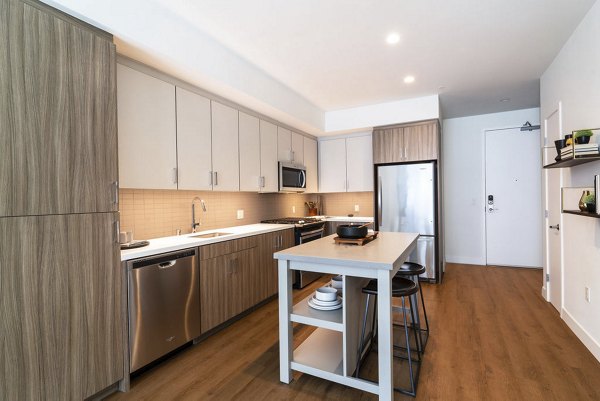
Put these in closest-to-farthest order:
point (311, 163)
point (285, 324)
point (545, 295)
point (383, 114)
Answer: point (285, 324) < point (545, 295) < point (383, 114) < point (311, 163)

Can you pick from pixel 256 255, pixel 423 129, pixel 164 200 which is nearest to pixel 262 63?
pixel 164 200

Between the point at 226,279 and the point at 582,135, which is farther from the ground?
the point at 582,135

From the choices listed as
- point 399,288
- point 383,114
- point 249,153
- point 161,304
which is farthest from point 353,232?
point 383,114

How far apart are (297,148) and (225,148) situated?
1588 millimetres

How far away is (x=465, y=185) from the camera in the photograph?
505 centimetres

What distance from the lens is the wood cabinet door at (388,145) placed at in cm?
425

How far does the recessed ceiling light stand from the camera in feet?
8.07

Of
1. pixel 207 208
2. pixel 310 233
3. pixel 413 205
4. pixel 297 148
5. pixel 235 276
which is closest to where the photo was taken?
pixel 235 276

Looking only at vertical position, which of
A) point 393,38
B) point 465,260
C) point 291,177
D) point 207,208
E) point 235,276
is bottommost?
point 465,260

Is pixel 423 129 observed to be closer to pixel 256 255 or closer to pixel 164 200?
pixel 256 255

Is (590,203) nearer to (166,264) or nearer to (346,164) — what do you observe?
(166,264)

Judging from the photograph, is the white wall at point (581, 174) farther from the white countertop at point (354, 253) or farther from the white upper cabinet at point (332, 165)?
the white upper cabinet at point (332, 165)

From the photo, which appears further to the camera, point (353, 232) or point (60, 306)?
point (353, 232)

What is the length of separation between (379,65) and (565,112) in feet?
5.62
